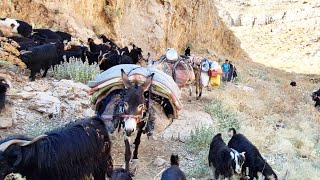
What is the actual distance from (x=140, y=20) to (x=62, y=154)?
922 inches

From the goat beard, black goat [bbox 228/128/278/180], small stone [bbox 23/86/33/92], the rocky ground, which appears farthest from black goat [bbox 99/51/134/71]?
black goat [bbox 228/128/278/180]

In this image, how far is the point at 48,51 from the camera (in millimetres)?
10781

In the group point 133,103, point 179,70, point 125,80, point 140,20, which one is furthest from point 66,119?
point 140,20

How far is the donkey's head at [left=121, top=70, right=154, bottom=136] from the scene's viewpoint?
234 inches

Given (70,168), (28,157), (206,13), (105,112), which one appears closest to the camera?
(28,157)

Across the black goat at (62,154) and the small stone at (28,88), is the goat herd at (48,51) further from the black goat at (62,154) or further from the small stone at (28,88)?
the black goat at (62,154)

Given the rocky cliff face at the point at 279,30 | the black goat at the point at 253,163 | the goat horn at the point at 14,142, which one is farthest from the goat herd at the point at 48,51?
the rocky cliff face at the point at 279,30

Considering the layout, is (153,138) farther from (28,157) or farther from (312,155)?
(28,157)

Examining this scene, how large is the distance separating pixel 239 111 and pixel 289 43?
155 ft

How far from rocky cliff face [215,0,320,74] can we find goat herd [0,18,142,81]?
3356cm

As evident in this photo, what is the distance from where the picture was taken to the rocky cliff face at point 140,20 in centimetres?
1934

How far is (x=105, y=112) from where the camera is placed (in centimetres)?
681

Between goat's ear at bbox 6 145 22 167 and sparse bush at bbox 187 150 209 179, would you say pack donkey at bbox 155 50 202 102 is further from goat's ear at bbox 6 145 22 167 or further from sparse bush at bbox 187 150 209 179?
goat's ear at bbox 6 145 22 167

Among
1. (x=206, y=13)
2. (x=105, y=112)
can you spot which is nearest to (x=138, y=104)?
(x=105, y=112)
